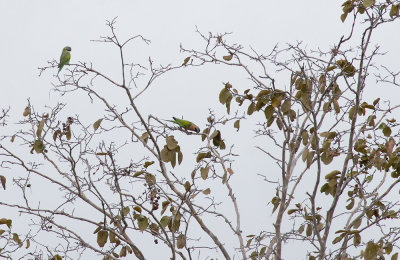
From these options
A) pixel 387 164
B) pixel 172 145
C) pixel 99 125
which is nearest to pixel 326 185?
pixel 387 164

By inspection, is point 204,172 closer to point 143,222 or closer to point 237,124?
point 143,222

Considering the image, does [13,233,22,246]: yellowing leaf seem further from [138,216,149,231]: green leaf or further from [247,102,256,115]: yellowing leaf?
[247,102,256,115]: yellowing leaf

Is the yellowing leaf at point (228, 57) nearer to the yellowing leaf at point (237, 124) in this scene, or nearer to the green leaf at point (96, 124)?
the yellowing leaf at point (237, 124)

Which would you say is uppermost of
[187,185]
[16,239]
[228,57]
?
[228,57]

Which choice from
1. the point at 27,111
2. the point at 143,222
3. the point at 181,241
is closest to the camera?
the point at 143,222

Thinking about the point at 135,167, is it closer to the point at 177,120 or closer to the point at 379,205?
the point at 177,120

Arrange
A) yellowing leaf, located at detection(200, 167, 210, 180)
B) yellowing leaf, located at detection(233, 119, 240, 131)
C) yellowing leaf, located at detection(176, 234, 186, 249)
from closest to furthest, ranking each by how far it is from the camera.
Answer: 1. yellowing leaf, located at detection(200, 167, 210, 180)
2. yellowing leaf, located at detection(176, 234, 186, 249)
3. yellowing leaf, located at detection(233, 119, 240, 131)

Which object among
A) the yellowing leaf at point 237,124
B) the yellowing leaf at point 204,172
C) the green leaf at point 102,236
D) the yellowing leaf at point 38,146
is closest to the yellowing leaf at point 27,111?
the yellowing leaf at point 38,146

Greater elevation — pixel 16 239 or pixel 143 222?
pixel 16 239

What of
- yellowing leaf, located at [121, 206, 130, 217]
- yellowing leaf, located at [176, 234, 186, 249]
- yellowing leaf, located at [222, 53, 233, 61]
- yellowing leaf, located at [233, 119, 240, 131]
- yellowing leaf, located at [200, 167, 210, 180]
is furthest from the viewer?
yellowing leaf, located at [222, 53, 233, 61]

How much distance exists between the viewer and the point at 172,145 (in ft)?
13.2

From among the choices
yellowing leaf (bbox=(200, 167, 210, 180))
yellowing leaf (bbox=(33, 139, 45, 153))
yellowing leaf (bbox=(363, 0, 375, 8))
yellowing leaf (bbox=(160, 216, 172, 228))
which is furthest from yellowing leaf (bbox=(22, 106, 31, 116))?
yellowing leaf (bbox=(363, 0, 375, 8))

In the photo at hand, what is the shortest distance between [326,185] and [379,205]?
0.73 m

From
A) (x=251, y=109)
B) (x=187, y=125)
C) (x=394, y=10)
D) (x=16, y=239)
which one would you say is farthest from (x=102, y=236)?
(x=394, y=10)
